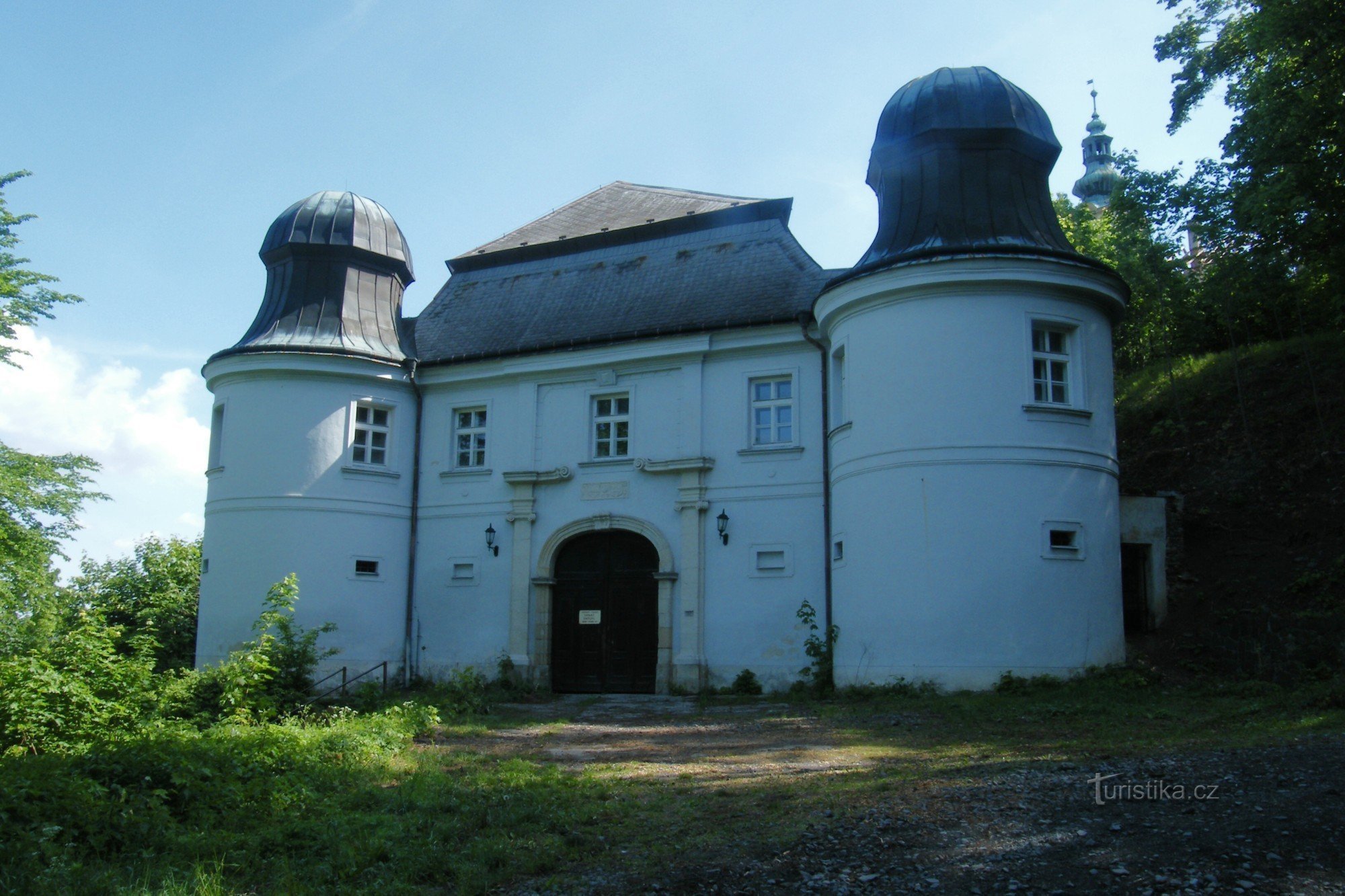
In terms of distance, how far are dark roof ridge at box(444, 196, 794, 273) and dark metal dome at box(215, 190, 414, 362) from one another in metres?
1.72

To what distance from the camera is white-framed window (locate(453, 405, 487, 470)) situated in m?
19.0

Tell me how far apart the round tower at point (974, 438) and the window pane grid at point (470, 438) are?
6.63 m

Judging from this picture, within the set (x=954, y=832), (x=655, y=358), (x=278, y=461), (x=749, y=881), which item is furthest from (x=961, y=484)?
(x=278, y=461)

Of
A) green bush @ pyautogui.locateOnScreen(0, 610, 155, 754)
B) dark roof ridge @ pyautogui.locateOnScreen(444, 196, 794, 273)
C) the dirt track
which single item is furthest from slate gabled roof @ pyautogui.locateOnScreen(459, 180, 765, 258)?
the dirt track

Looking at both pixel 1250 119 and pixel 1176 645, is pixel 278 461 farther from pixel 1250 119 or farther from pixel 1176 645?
pixel 1250 119

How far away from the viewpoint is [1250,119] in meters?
15.5

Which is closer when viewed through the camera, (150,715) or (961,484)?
(150,715)

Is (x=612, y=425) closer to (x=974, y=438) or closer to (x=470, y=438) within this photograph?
(x=470, y=438)

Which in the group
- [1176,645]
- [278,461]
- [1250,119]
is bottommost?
[1176,645]

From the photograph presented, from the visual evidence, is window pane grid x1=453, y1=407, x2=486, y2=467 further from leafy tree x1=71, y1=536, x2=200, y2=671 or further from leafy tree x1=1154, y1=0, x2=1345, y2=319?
leafy tree x1=1154, y1=0, x2=1345, y2=319

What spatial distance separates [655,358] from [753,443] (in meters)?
2.20

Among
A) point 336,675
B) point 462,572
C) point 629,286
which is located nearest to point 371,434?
point 462,572

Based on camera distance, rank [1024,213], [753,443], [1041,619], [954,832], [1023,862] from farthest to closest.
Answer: [753,443] → [1024,213] → [1041,619] → [954,832] → [1023,862]

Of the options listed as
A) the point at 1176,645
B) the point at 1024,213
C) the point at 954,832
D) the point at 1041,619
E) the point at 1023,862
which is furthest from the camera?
the point at 1024,213
